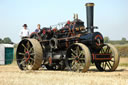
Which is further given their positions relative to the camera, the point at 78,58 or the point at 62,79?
the point at 78,58

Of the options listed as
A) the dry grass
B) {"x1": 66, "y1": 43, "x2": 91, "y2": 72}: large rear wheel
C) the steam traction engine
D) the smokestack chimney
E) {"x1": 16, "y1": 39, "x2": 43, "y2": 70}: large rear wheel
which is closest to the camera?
the dry grass

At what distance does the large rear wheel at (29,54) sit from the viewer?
13.1 m

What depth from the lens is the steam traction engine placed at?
40.5 feet

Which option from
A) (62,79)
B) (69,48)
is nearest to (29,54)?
(69,48)

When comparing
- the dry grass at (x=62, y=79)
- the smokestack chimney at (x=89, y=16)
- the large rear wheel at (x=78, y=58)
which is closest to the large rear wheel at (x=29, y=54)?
the large rear wheel at (x=78, y=58)

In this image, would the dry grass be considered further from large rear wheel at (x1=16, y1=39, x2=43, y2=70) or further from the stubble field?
large rear wheel at (x1=16, y1=39, x2=43, y2=70)

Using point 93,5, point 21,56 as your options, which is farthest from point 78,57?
point 21,56

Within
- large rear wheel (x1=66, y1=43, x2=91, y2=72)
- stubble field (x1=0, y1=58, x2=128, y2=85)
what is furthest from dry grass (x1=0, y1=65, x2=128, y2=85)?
large rear wheel (x1=66, y1=43, x2=91, y2=72)

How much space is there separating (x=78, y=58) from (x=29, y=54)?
2867mm

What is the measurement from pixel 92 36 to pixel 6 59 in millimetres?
13538

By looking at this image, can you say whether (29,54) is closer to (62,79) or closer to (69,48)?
(69,48)

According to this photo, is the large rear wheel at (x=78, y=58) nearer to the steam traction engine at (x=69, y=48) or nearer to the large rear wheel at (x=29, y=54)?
the steam traction engine at (x=69, y=48)

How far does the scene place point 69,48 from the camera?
12.6m

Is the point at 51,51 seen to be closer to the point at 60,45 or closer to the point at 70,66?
the point at 60,45
